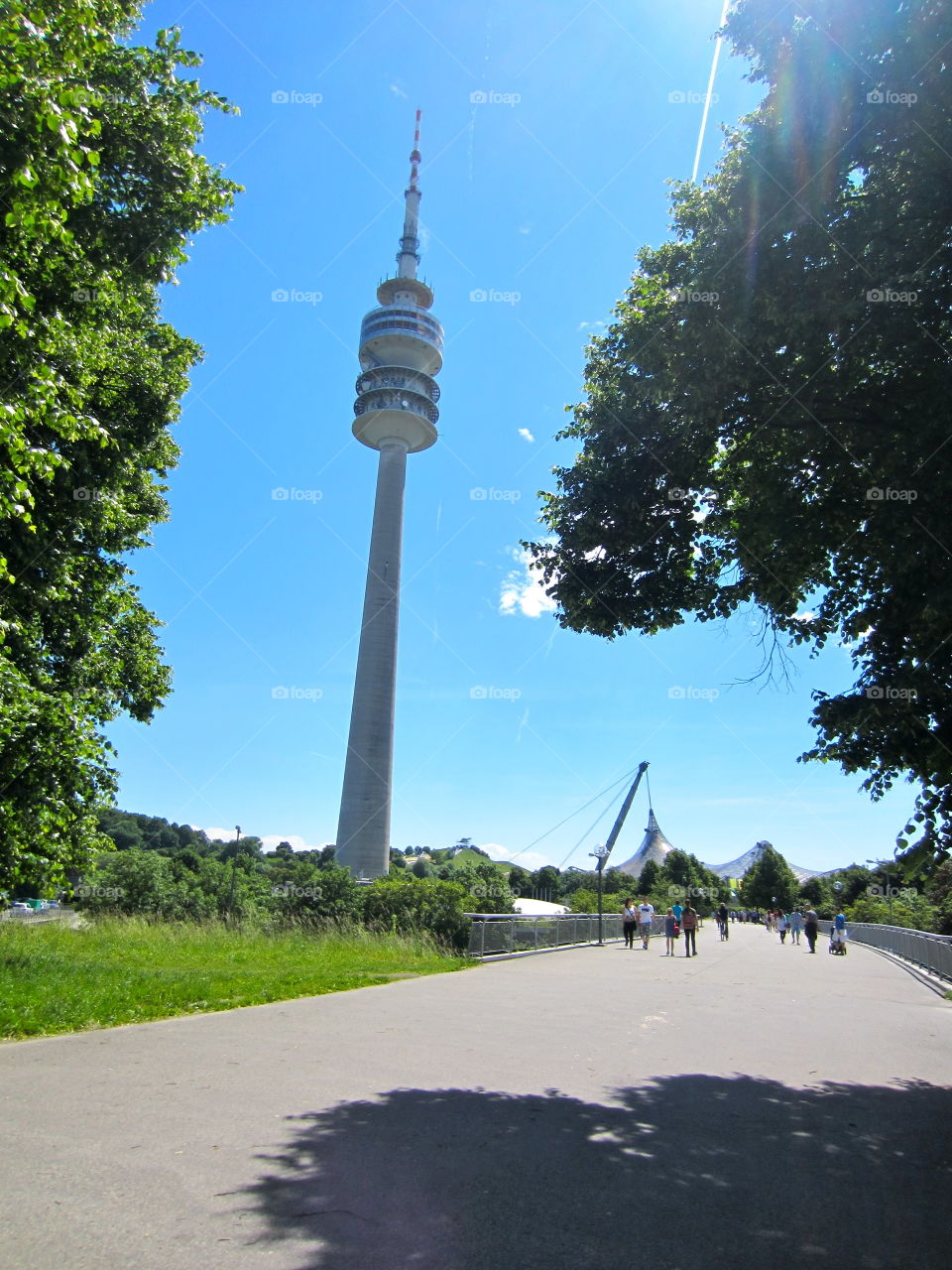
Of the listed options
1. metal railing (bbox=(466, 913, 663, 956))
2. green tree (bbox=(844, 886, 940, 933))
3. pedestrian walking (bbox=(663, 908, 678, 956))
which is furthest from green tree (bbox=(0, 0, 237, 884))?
green tree (bbox=(844, 886, 940, 933))

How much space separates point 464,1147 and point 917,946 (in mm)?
22076

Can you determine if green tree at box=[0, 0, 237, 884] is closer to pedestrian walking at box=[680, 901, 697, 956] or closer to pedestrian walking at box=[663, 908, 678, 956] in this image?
pedestrian walking at box=[680, 901, 697, 956]

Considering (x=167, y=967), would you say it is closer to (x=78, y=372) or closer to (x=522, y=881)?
(x=78, y=372)

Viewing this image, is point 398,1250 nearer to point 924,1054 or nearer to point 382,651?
point 924,1054

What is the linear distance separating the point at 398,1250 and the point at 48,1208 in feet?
5.50

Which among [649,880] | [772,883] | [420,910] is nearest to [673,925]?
[420,910]

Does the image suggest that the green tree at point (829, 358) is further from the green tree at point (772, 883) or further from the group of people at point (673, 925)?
the green tree at point (772, 883)

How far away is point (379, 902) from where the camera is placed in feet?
79.0

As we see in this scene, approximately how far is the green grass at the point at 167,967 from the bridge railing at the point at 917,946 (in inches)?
431

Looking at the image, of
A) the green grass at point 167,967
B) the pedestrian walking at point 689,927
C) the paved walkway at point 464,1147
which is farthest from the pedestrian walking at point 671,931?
the paved walkway at point 464,1147

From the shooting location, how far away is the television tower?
60781 mm

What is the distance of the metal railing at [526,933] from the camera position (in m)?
18.0

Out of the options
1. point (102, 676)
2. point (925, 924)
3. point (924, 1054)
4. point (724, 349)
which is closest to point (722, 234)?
point (724, 349)

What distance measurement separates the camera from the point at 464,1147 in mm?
4840
